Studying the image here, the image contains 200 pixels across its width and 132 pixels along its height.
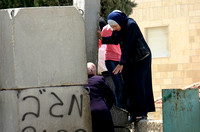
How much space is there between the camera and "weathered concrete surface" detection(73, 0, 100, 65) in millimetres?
6746

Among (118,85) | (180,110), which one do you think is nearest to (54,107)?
(180,110)

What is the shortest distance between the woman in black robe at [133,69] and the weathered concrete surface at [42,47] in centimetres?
108

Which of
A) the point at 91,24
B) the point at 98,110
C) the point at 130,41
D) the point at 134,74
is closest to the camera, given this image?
the point at 98,110

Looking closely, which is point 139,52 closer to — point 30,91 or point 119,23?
point 119,23

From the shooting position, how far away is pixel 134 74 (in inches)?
250

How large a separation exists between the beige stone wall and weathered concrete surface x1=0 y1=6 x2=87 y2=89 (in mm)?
11536

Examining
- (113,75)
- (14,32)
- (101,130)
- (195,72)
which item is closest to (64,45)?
(14,32)

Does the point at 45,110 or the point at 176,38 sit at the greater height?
the point at 176,38

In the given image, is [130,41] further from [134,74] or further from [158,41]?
[158,41]

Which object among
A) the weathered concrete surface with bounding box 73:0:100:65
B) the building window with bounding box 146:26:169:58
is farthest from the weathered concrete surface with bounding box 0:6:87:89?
the building window with bounding box 146:26:169:58

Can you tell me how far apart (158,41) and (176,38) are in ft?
2.24

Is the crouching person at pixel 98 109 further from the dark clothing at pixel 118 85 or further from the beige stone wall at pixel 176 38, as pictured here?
the beige stone wall at pixel 176 38

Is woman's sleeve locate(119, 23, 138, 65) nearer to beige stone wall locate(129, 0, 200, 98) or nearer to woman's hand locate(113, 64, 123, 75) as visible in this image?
woman's hand locate(113, 64, 123, 75)

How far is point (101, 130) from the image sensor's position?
219 inches
